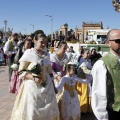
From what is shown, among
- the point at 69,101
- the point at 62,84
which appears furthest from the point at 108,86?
the point at 69,101

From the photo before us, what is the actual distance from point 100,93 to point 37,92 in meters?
2.05

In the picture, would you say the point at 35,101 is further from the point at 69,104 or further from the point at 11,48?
the point at 11,48

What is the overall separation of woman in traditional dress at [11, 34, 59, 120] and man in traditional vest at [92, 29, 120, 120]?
1.94m

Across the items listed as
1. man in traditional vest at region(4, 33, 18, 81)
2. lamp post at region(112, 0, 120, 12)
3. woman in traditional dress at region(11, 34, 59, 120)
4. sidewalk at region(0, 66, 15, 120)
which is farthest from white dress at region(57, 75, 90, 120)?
lamp post at region(112, 0, 120, 12)

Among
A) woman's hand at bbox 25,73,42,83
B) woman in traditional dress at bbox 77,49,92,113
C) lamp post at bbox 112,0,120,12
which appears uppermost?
lamp post at bbox 112,0,120,12

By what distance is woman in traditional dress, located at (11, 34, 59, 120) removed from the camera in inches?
182

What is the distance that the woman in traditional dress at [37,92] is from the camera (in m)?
4.62

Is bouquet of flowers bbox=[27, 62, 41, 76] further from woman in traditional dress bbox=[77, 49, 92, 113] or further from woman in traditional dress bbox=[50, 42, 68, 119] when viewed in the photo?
woman in traditional dress bbox=[77, 49, 92, 113]

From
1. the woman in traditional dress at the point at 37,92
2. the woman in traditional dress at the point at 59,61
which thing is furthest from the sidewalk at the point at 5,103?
the woman in traditional dress at the point at 37,92

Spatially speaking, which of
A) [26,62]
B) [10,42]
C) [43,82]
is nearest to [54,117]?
[43,82]

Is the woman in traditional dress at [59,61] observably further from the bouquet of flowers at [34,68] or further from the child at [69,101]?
the bouquet of flowers at [34,68]

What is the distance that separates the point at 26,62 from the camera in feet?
15.9

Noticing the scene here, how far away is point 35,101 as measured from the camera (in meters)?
4.63

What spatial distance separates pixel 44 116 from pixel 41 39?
119 centimetres
